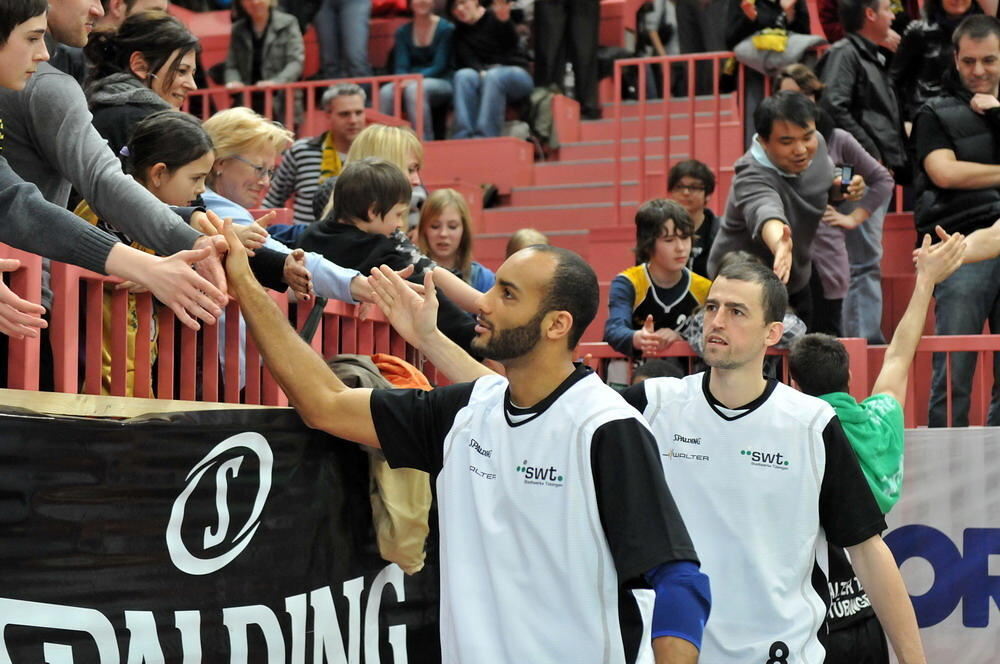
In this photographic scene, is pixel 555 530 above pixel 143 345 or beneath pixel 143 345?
beneath

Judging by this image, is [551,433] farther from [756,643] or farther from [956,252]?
[956,252]

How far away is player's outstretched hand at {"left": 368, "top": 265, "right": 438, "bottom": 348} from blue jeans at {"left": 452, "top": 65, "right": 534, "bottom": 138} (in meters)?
8.77

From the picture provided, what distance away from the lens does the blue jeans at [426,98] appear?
13391 millimetres

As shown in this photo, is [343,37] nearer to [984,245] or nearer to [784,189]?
[784,189]

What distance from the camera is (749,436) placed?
17.4 ft

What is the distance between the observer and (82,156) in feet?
14.4

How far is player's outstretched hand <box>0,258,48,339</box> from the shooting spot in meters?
3.76

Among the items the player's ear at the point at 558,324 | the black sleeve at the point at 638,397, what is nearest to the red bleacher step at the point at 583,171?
the black sleeve at the point at 638,397

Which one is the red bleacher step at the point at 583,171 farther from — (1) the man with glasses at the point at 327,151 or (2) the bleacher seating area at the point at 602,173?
(1) the man with glasses at the point at 327,151

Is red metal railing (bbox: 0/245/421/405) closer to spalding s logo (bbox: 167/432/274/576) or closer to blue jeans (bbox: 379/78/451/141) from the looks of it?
spalding s logo (bbox: 167/432/274/576)

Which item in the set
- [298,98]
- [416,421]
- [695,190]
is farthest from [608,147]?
[416,421]

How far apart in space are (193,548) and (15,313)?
104 centimetres

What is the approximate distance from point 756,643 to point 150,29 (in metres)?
3.09

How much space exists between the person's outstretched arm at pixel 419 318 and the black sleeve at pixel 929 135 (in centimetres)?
414
